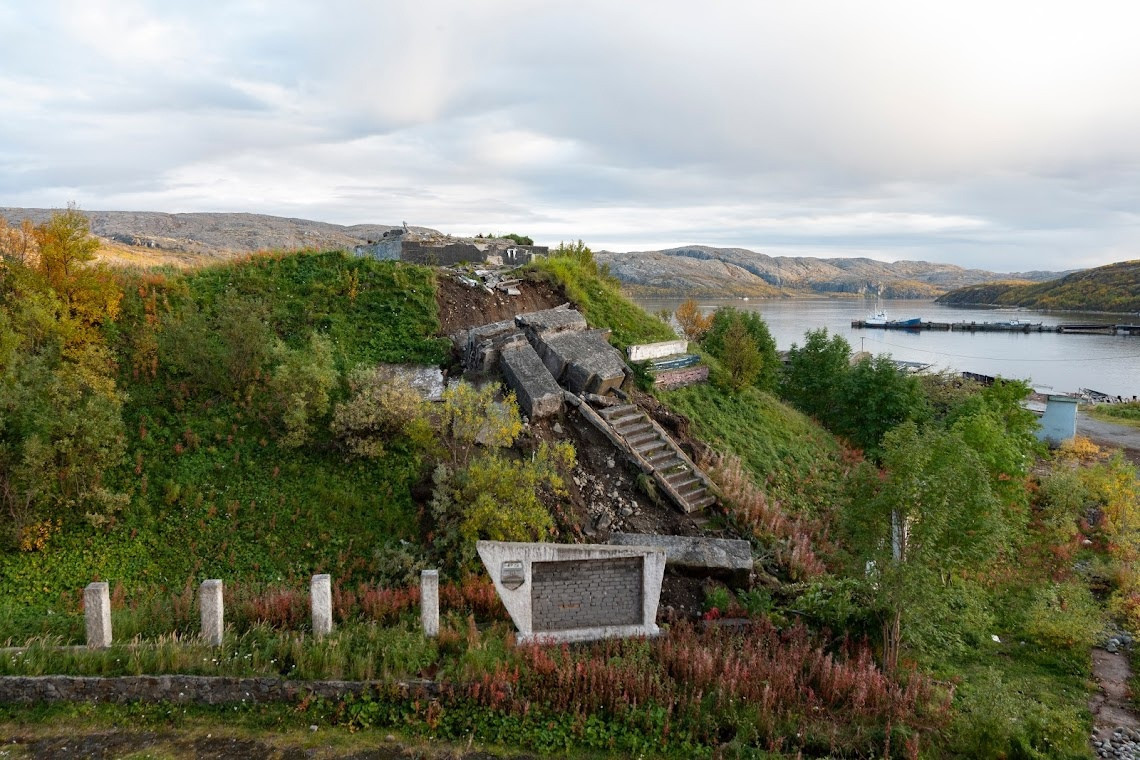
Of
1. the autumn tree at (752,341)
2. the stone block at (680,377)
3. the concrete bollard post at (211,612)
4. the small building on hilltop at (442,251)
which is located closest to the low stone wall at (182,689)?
the concrete bollard post at (211,612)

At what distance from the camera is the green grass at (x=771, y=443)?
15.9 m

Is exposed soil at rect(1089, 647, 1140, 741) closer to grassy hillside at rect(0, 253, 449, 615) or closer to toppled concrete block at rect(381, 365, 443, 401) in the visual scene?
grassy hillside at rect(0, 253, 449, 615)

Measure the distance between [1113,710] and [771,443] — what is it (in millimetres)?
8980

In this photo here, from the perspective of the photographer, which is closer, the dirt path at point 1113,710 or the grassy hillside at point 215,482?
the dirt path at point 1113,710

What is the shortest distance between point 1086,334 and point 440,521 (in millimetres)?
100607

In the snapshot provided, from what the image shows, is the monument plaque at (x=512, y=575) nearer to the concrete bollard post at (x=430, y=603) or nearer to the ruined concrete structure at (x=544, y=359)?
the concrete bollard post at (x=430, y=603)

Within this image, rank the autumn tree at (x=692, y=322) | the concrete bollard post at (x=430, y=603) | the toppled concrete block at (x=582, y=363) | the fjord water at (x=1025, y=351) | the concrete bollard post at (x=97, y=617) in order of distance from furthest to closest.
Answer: the fjord water at (x=1025, y=351) → the autumn tree at (x=692, y=322) → the toppled concrete block at (x=582, y=363) → the concrete bollard post at (x=430, y=603) → the concrete bollard post at (x=97, y=617)

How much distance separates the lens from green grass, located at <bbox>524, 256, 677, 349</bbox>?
19.9 meters

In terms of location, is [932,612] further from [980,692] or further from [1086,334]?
[1086,334]

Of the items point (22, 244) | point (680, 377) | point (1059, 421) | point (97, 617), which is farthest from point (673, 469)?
point (1059, 421)

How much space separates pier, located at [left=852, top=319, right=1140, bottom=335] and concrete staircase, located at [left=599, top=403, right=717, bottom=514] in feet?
293

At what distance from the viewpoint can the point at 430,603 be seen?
8500mm

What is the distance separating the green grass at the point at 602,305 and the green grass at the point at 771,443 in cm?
276

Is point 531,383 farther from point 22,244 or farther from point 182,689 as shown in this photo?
point 22,244
